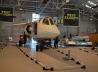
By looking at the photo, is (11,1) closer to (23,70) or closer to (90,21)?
(90,21)

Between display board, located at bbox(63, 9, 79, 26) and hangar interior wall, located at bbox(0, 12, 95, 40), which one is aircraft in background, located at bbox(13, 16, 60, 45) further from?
hangar interior wall, located at bbox(0, 12, 95, 40)

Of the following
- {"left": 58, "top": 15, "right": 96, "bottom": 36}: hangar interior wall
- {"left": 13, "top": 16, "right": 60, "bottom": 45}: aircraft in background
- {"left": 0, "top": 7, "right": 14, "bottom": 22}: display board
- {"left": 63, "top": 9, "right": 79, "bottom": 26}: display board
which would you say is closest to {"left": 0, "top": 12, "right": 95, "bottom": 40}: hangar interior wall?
{"left": 58, "top": 15, "right": 96, "bottom": 36}: hangar interior wall

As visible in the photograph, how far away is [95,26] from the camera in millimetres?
36594

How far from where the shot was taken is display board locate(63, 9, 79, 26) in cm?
2005

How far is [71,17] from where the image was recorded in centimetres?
2008

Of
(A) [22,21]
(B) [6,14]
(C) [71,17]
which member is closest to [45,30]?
(C) [71,17]

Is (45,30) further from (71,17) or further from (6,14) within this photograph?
(6,14)

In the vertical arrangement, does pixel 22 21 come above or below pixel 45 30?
above

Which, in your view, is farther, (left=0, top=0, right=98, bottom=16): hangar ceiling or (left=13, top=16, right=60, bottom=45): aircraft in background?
(left=0, top=0, right=98, bottom=16): hangar ceiling

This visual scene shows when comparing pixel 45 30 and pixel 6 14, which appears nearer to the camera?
pixel 45 30

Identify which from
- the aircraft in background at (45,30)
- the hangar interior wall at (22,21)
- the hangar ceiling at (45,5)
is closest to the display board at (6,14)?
the aircraft in background at (45,30)

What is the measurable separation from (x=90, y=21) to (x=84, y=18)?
3.86ft

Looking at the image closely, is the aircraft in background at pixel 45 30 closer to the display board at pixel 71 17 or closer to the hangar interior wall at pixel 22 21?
the display board at pixel 71 17

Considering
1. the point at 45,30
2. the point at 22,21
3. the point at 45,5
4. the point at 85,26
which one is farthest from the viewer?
the point at 85,26
